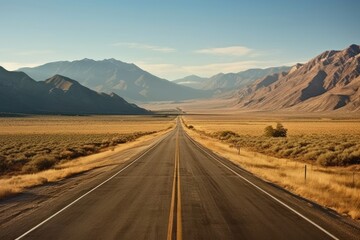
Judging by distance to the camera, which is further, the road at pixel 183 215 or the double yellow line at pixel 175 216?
the road at pixel 183 215

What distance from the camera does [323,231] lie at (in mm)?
10898

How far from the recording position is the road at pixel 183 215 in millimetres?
10648

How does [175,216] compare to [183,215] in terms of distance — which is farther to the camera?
[183,215]

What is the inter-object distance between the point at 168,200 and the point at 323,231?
6.22m

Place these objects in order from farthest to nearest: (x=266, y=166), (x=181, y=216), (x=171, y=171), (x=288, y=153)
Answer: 1. (x=288, y=153)
2. (x=266, y=166)
3. (x=171, y=171)
4. (x=181, y=216)

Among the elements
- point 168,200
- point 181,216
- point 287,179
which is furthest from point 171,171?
point 181,216

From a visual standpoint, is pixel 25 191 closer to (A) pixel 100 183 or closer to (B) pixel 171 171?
(A) pixel 100 183

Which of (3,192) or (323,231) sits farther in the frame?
(3,192)

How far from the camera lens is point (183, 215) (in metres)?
12.7

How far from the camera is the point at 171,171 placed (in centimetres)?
2448

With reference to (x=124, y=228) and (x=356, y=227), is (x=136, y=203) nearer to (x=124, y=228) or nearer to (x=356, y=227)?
(x=124, y=228)

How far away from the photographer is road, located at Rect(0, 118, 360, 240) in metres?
10.6

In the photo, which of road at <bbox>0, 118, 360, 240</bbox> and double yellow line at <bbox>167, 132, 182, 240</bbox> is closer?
double yellow line at <bbox>167, 132, 182, 240</bbox>

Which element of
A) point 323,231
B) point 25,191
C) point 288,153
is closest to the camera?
point 323,231
